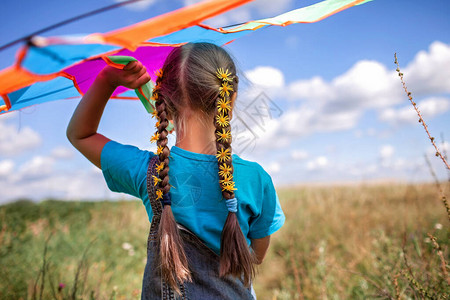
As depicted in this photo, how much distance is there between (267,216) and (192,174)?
18.2 inches

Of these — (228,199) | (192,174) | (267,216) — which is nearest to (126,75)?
(192,174)

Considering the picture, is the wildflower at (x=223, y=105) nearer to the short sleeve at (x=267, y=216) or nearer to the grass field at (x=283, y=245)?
the short sleeve at (x=267, y=216)

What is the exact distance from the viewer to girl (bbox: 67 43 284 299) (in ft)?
5.16

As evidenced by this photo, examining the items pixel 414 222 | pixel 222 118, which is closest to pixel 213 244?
pixel 222 118

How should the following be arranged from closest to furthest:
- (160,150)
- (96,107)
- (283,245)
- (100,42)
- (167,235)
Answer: (100,42) < (167,235) < (160,150) < (96,107) < (283,245)

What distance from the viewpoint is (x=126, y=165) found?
165 centimetres

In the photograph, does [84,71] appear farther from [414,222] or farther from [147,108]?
[414,222]

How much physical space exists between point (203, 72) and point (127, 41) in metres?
0.60

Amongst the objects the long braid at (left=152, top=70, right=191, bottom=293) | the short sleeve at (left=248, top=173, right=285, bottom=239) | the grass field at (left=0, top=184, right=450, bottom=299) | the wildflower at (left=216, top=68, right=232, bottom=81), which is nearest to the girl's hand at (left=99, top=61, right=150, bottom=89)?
the long braid at (left=152, top=70, right=191, bottom=293)

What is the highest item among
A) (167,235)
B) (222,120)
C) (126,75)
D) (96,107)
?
(126,75)

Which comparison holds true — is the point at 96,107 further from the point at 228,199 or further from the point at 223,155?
the point at 228,199

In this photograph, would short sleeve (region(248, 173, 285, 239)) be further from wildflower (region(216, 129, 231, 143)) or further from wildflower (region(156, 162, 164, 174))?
wildflower (region(156, 162, 164, 174))

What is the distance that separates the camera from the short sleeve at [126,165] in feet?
5.40

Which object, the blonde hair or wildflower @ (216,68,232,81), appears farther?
wildflower @ (216,68,232,81)
